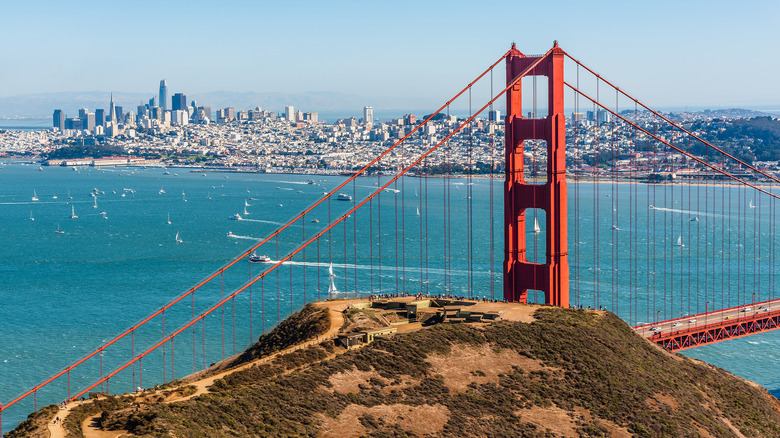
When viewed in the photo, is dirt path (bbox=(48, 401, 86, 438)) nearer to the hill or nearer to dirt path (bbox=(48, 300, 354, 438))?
dirt path (bbox=(48, 300, 354, 438))

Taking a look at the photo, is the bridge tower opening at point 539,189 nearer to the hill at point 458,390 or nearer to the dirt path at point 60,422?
the hill at point 458,390

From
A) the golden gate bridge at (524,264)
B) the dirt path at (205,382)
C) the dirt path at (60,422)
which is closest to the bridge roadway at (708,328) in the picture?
the golden gate bridge at (524,264)

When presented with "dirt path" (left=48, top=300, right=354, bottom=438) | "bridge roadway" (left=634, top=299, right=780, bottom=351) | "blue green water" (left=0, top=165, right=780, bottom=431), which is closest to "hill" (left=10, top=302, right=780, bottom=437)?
"dirt path" (left=48, top=300, right=354, bottom=438)

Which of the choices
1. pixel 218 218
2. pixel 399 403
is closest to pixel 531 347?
pixel 399 403

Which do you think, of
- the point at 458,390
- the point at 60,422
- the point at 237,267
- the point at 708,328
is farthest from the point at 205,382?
the point at 237,267

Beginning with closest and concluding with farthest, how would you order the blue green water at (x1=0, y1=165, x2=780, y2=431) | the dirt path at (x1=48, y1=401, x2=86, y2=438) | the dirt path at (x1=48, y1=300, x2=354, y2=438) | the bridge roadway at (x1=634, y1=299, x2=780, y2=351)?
the dirt path at (x1=48, y1=401, x2=86, y2=438), the dirt path at (x1=48, y1=300, x2=354, y2=438), the bridge roadway at (x1=634, y1=299, x2=780, y2=351), the blue green water at (x1=0, y1=165, x2=780, y2=431)

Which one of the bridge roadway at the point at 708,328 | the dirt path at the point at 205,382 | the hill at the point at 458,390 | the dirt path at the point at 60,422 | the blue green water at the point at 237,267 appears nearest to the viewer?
the dirt path at the point at 60,422
